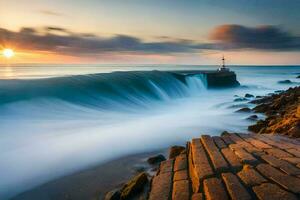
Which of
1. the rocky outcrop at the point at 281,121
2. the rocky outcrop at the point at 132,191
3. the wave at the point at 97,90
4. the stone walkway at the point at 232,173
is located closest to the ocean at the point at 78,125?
the wave at the point at 97,90

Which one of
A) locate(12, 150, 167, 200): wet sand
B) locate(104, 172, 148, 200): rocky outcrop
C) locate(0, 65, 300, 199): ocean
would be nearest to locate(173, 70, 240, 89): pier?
locate(0, 65, 300, 199): ocean

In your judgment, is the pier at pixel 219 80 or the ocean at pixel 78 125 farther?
the pier at pixel 219 80

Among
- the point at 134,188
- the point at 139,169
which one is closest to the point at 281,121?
the point at 139,169

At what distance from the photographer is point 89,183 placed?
6.13 metres

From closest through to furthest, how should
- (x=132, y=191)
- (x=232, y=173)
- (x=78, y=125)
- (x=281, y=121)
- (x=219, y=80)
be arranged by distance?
(x=232, y=173), (x=132, y=191), (x=281, y=121), (x=78, y=125), (x=219, y=80)

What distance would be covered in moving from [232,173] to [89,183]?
3408mm

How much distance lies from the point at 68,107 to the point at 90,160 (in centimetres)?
814

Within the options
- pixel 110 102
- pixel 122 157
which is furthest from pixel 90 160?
pixel 110 102

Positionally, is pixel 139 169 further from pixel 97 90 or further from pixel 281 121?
pixel 97 90

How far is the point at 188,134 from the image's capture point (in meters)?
11.2

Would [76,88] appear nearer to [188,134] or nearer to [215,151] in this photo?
[188,134]

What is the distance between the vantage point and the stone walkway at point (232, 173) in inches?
120

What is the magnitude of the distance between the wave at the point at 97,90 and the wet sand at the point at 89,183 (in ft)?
→ 29.6

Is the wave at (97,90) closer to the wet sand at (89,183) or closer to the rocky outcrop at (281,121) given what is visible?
the rocky outcrop at (281,121)
